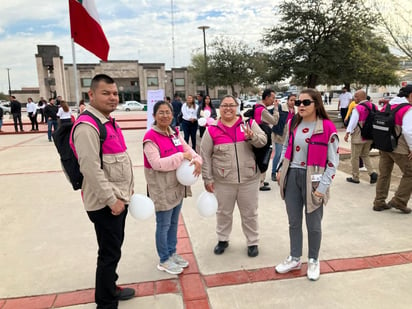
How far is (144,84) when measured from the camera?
5850cm

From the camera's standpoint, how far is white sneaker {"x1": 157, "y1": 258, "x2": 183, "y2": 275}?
3006 mm

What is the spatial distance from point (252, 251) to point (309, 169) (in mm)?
1153

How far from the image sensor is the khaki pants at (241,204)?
127 inches

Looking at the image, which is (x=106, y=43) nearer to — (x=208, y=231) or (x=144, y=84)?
(x=208, y=231)

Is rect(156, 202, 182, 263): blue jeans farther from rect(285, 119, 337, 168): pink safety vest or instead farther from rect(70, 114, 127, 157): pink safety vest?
rect(285, 119, 337, 168): pink safety vest

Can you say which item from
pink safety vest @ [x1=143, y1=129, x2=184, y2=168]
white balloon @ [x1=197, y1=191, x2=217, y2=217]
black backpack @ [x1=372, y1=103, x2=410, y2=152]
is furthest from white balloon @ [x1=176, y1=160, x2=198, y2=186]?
black backpack @ [x1=372, y1=103, x2=410, y2=152]

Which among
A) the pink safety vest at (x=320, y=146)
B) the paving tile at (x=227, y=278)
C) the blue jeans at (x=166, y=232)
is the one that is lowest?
the paving tile at (x=227, y=278)

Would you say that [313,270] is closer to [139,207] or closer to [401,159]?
[139,207]

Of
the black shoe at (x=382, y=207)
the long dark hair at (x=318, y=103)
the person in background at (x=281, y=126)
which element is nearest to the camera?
the long dark hair at (x=318, y=103)

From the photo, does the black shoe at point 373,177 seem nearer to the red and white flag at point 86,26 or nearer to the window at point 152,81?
the red and white flag at point 86,26

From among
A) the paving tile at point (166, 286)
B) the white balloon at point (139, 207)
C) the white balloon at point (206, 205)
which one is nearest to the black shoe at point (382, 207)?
the white balloon at point (206, 205)

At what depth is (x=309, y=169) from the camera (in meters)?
2.73

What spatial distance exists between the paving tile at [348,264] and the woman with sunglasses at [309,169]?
10.2 inches

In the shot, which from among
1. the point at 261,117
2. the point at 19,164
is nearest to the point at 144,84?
the point at 19,164
